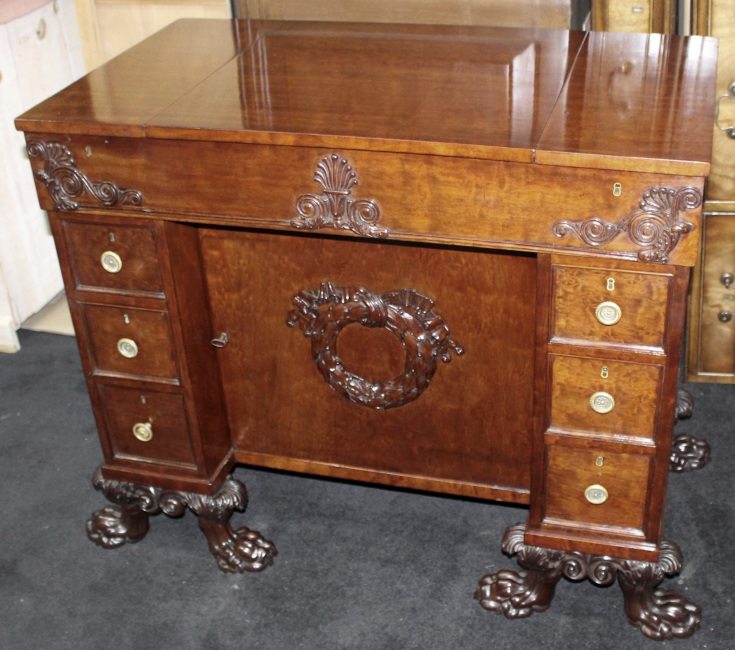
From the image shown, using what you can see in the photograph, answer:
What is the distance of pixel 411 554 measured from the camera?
90.9 inches

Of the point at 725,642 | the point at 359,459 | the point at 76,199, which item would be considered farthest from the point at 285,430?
the point at 725,642

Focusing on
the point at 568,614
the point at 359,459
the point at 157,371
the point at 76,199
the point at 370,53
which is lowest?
the point at 568,614

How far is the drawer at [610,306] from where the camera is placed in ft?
5.62

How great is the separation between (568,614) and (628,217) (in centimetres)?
93

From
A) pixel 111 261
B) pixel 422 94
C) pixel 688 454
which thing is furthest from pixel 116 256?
pixel 688 454

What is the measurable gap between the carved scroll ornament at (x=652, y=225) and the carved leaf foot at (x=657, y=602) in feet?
2.26

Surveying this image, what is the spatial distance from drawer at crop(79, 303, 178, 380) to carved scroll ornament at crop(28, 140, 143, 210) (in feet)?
0.81

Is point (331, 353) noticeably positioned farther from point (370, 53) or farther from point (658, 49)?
A: point (658, 49)

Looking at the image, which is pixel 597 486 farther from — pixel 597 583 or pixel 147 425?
pixel 147 425

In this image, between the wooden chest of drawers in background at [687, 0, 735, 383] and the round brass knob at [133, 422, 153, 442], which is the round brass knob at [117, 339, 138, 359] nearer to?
the round brass knob at [133, 422, 153, 442]

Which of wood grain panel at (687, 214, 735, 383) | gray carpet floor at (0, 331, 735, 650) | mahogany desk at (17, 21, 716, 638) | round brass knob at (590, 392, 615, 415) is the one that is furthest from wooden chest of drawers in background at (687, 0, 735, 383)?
round brass knob at (590, 392, 615, 415)

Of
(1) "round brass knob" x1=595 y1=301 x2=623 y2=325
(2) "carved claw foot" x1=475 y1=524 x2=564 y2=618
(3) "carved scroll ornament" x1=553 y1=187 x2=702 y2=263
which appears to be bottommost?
(2) "carved claw foot" x1=475 y1=524 x2=564 y2=618

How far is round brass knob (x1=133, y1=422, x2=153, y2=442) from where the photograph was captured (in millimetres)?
2201

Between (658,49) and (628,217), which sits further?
(658,49)
